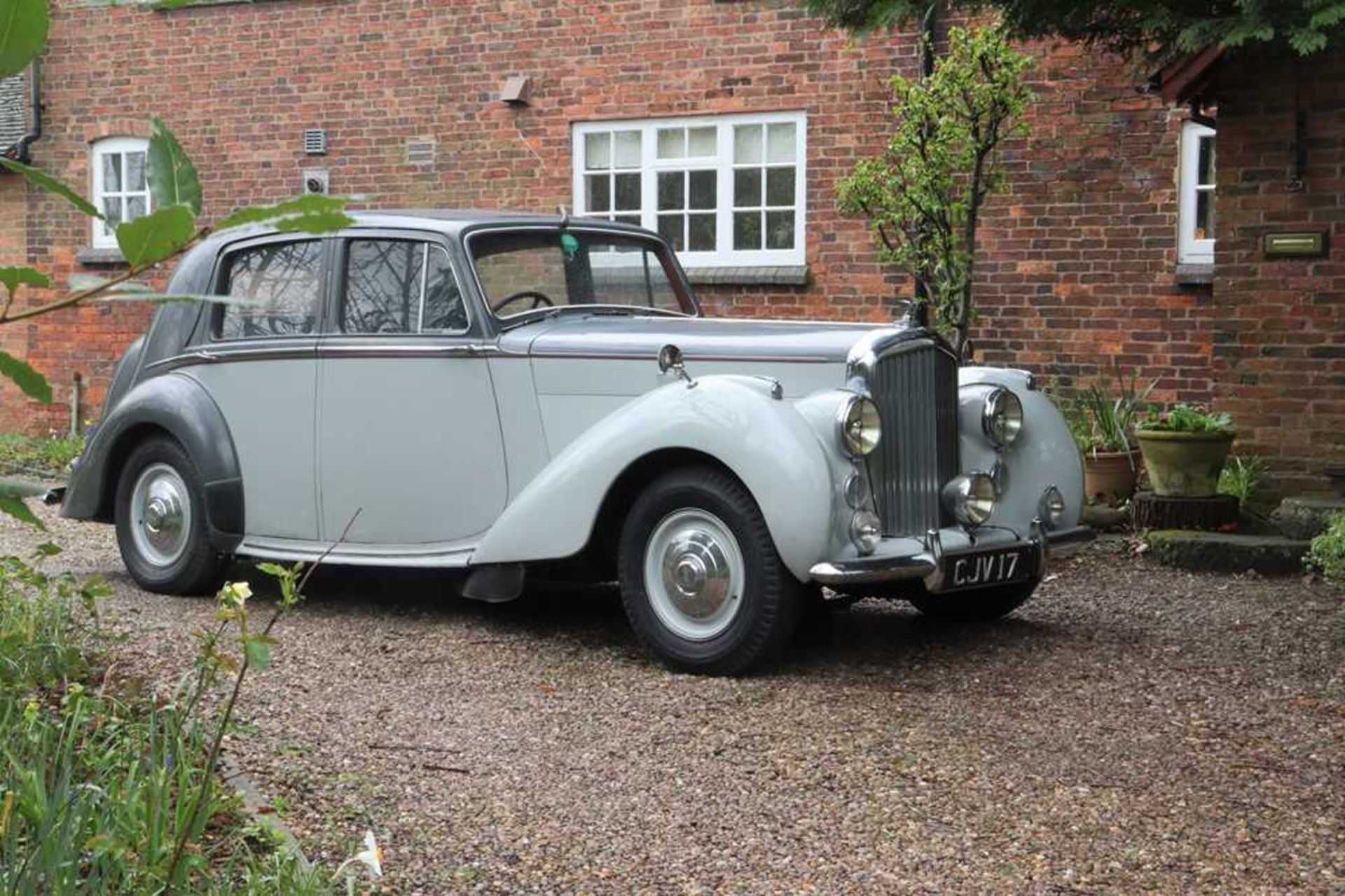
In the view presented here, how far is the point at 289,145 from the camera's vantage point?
49.5ft

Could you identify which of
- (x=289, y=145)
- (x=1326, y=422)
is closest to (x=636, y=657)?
(x=1326, y=422)

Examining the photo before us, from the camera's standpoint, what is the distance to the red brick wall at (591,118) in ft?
38.0

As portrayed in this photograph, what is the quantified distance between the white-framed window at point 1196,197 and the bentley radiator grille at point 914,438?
222 inches

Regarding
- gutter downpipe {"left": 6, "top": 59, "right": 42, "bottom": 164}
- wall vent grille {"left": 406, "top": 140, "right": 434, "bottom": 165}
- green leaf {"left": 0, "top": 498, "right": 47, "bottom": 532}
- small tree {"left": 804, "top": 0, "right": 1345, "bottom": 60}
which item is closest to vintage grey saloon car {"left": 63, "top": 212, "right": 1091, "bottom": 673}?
small tree {"left": 804, "top": 0, "right": 1345, "bottom": 60}

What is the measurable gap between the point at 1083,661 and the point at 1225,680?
1.63 feet

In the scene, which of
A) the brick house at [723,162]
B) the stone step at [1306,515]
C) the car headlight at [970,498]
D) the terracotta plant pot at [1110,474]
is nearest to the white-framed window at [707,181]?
the brick house at [723,162]

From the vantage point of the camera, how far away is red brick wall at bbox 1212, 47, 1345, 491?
9.41 m

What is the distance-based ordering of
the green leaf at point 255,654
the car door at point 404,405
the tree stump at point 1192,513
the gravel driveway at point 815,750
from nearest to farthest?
1. the green leaf at point 255,654
2. the gravel driveway at point 815,750
3. the car door at point 404,405
4. the tree stump at point 1192,513

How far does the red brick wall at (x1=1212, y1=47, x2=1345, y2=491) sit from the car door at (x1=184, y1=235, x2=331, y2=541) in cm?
530

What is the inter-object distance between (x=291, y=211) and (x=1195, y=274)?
10.8 metres

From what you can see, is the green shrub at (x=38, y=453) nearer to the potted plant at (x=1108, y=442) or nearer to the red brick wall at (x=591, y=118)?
the red brick wall at (x=591, y=118)

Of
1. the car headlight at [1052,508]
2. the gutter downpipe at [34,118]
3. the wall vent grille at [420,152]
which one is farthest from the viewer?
the gutter downpipe at [34,118]

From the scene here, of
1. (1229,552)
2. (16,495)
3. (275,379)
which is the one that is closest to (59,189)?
(16,495)

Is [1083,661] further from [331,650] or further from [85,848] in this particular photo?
[85,848]
